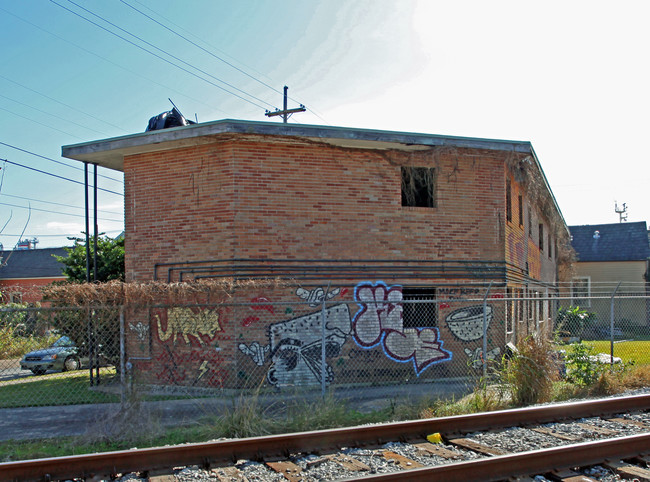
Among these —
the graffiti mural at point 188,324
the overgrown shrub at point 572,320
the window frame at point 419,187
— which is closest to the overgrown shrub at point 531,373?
the overgrown shrub at point 572,320

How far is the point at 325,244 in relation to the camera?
11.5 metres

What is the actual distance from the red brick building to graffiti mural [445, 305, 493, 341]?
0.03 meters

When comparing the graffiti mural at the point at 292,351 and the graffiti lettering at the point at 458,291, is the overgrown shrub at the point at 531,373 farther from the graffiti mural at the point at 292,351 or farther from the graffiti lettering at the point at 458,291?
the graffiti mural at the point at 292,351

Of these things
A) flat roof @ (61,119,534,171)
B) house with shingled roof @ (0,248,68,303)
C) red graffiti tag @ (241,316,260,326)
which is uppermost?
flat roof @ (61,119,534,171)

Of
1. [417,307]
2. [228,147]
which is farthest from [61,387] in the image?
[417,307]

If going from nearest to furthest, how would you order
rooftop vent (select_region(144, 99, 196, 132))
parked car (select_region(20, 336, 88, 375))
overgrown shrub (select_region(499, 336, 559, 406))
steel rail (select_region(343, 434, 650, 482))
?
steel rail (select_region(343, 434, 650, 482)) < overgrown shrub (select_region(499, 336, 559, 406)) < rooftop vent (select_region(144, 99, 196, 132)) < parked car (select_region(20, 336, 88, 375))

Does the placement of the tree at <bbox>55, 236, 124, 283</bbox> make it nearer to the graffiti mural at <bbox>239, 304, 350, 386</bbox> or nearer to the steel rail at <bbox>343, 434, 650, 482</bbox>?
the graffiti mural at <bbox>239, 304, 350, 386</bbox>

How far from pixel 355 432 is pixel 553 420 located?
109 inches

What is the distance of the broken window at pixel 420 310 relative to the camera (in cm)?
1192

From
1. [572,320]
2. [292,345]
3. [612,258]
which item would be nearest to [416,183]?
[292,345]

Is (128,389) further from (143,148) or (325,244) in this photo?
(143,148)

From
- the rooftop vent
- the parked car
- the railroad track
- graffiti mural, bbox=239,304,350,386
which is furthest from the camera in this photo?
the parked car

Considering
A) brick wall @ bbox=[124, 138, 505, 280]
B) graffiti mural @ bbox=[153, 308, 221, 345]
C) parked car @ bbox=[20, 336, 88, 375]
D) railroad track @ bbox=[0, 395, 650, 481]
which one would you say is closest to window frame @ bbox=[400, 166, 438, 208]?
brick wall @ bbox=[124, 138, 505, 280]

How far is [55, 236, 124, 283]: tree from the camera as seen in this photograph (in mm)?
16281
